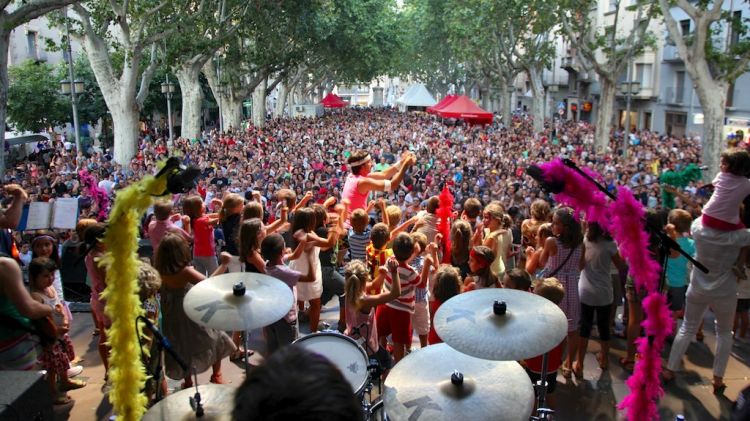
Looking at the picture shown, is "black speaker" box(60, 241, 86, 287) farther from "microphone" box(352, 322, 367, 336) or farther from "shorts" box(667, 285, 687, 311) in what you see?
"shorts" box(667, 285, 687, 311)

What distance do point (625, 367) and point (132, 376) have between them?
432cm

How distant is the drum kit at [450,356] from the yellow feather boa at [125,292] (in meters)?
0.37

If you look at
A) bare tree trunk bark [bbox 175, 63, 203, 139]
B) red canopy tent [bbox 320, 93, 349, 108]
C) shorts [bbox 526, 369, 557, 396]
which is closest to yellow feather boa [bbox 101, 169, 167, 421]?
shorts [bbox 526, 369, 557, 396]

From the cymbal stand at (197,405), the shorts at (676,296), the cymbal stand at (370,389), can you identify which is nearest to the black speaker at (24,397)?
the cymbal stand at (197,405)

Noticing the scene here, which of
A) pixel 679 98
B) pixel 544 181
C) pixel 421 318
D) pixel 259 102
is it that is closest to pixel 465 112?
pixel 259 102

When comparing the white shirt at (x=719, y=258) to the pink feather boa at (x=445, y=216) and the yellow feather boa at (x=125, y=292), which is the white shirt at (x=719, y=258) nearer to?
the pink feather boa at (x=445, y=216)

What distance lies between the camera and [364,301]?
4.77 metres

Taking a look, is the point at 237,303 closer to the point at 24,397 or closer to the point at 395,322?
the point at 24,397

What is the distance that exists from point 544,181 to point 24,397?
3.32 m

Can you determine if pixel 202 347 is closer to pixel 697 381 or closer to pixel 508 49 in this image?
pixel 697 381

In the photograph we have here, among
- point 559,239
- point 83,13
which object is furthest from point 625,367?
point 83,13

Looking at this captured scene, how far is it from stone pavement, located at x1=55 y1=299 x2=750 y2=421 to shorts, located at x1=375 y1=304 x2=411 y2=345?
1.37 meters

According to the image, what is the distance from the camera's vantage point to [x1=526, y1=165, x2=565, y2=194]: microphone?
140 inches

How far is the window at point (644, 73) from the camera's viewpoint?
38.0 metres
